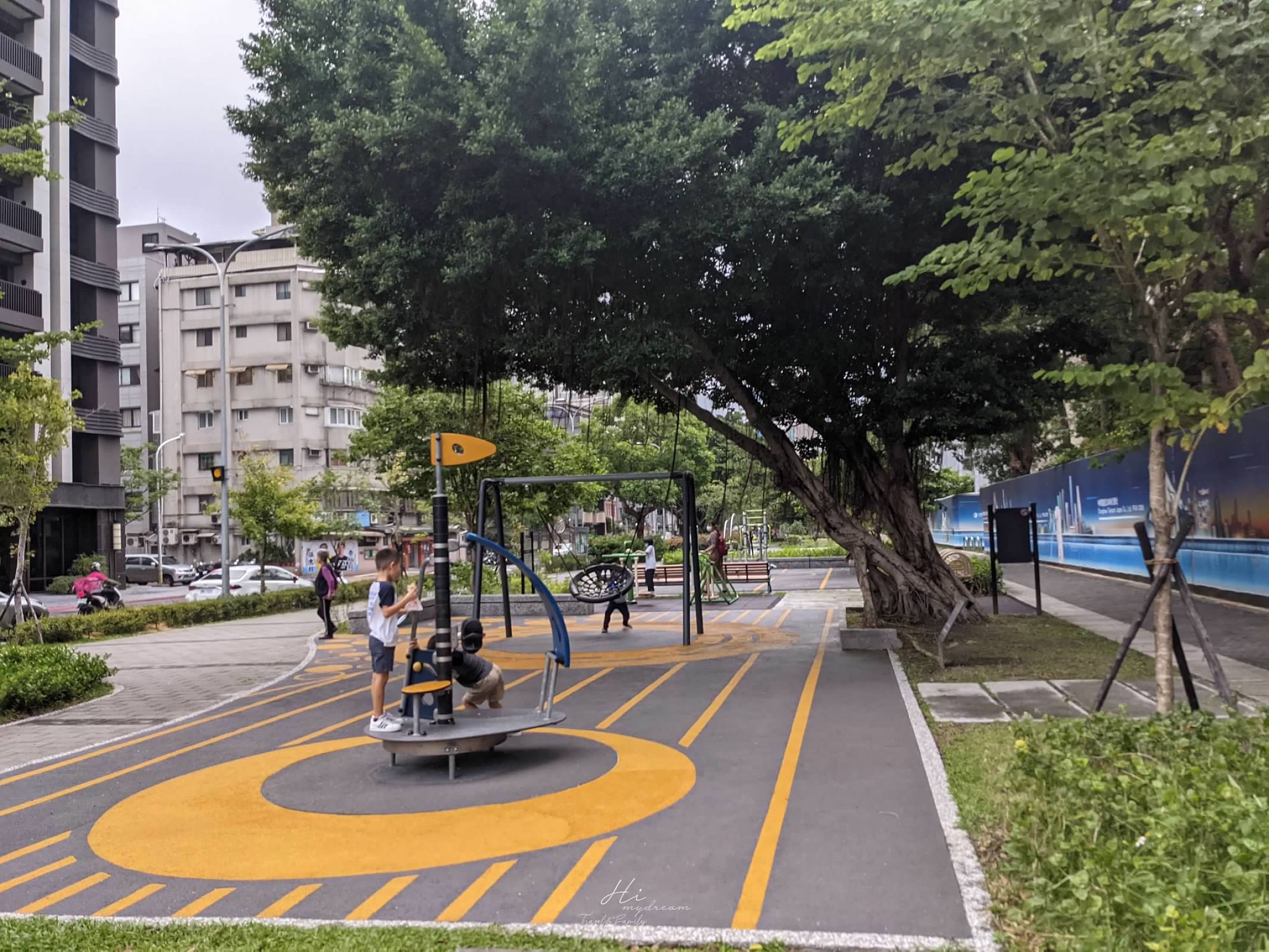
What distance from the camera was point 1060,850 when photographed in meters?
4.38

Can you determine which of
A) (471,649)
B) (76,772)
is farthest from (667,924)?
(76,772)

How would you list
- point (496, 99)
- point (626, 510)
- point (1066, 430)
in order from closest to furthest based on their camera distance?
point (496, 99) < point (1066, 430) < point (626, 510)

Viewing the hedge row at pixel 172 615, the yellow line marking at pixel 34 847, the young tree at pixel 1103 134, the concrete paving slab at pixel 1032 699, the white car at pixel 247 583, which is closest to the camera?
the yellow line marking at pixel 34 847

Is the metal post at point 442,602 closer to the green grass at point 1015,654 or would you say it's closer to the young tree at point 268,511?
the green grass at point 1015,654

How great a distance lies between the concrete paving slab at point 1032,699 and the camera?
8922mm

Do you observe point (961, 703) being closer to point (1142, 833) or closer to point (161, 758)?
point (1142, 833)

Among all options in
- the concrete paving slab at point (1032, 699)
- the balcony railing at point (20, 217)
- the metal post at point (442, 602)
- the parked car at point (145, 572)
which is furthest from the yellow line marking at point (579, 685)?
the parked car at point (145, 572)

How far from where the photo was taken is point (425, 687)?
752 centimetres

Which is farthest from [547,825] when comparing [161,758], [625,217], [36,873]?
[625,217]

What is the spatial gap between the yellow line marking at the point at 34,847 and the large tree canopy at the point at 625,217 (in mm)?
7227

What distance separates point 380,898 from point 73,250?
41902 millimetres

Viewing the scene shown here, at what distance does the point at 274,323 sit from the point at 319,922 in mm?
60486

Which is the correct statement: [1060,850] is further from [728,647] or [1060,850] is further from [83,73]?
[83,73]

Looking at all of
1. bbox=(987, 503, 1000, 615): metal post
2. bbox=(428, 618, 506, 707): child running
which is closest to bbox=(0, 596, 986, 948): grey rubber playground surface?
bbox=(428, 618, 506, 707): child running
